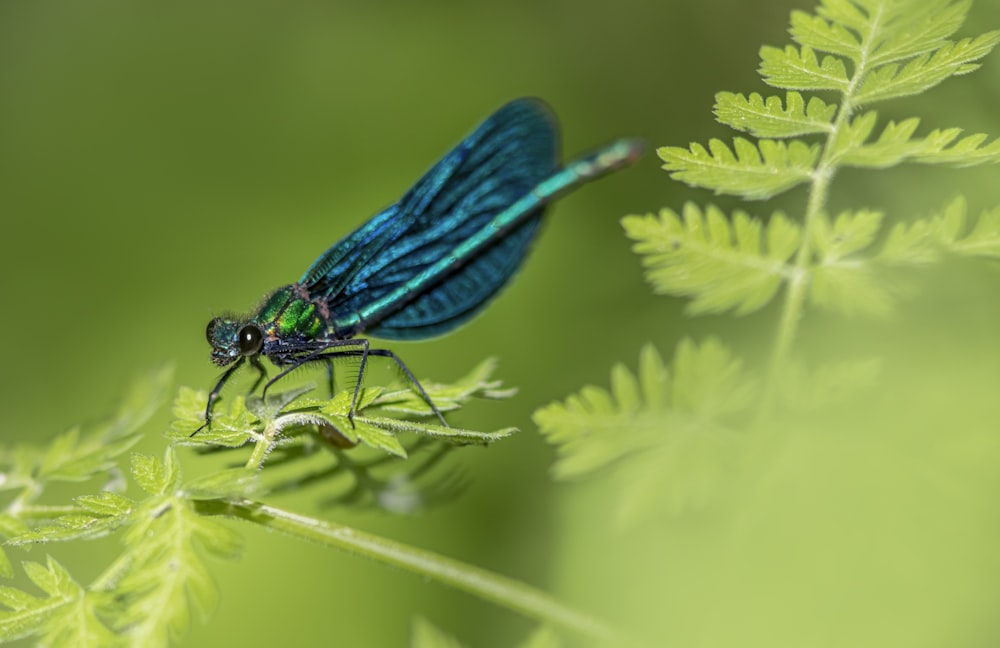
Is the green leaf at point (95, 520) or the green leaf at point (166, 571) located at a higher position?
the green leaf at point (95, 520)

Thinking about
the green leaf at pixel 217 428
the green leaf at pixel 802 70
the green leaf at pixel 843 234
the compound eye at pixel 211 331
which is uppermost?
the compound eye at pixel 211 331

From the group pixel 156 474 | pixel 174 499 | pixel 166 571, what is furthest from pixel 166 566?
pixel 156 474

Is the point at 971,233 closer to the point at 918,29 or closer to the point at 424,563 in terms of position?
the point at 918,29

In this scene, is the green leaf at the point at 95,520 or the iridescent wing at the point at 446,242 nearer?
the green leaf at the point at 95,520

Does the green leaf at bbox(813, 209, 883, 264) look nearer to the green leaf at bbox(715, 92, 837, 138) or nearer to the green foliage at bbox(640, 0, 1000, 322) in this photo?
the green foliage at bbox(640, 0, 1000, 322)

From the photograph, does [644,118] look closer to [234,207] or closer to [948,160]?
[234,207]

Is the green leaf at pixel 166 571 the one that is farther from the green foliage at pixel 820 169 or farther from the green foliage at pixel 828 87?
the green foliage at pixel 828 87

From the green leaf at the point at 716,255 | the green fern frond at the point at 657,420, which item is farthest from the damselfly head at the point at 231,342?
the green leaf at the point at 716,255
